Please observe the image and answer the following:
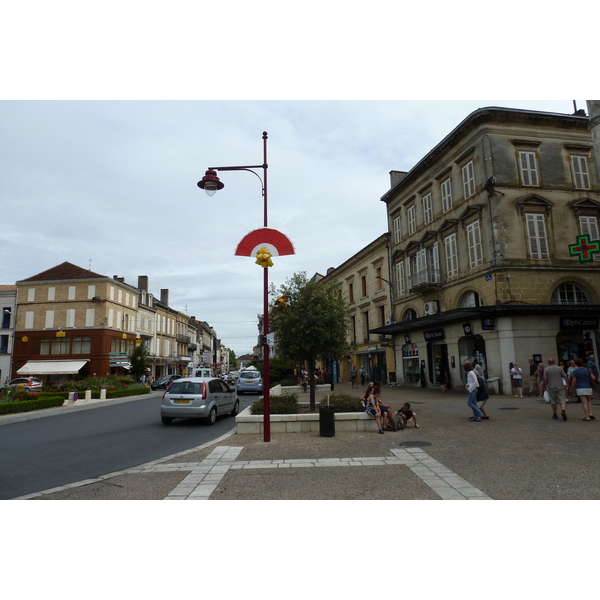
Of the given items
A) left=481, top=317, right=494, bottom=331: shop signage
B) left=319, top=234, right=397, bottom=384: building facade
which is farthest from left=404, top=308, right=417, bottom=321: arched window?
left=481, top=317, right=494, bottom=331: shop signage

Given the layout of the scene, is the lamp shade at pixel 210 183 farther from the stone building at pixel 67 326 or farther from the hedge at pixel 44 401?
the stone building at pixel 67 326

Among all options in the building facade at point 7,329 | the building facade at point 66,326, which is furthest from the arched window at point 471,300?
the building facade at point 7,329

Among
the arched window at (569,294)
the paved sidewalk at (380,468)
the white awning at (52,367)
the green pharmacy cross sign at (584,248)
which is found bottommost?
the paved sidewalk at (380,468)

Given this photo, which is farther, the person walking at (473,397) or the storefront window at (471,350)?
the storefront window at (471,350)

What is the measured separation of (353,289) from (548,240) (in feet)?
67.3

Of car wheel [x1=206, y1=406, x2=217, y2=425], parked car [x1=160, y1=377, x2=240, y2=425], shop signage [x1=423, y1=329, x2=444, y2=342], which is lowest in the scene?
car wheel [x1=206, y1=406, x2=217, y2=425]

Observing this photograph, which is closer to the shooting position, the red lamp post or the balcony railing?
the red lamp post

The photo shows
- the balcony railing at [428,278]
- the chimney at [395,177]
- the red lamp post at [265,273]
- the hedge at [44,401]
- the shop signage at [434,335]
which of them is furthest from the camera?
the chimney at [395,177]

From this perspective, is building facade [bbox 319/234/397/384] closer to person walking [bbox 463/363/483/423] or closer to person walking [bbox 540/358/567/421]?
→ person walking [bbox 463/363/483/423]

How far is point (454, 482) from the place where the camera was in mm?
6418

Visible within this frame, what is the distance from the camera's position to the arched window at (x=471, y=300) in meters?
23.4

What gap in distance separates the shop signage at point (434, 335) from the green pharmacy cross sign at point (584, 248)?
8161 millimetres

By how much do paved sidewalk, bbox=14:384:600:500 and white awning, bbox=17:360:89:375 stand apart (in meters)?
39.2

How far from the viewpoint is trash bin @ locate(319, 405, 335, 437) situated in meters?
10.7
